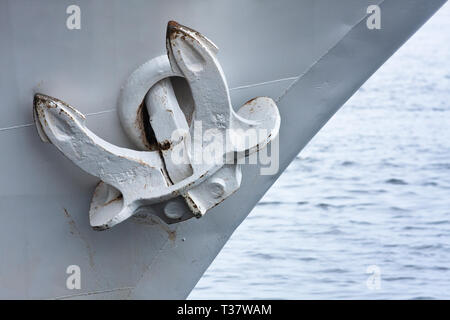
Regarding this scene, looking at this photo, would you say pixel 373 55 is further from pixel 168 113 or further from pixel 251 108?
pixel 168 113

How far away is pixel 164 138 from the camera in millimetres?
2123

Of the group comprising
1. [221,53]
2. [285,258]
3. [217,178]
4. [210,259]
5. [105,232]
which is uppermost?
[221,53]

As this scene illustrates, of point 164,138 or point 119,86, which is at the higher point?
point 119,86

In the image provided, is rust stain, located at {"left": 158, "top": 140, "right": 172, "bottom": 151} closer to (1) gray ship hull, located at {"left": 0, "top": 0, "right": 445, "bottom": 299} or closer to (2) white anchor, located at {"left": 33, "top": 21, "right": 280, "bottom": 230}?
(2) white anchor, located at {"left": 33, "top": 21, "right": 280, "bottom": 230}

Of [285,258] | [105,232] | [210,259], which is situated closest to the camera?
[105,232]

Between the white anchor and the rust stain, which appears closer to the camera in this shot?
the white anchor

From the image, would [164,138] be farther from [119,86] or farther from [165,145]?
[119,86]

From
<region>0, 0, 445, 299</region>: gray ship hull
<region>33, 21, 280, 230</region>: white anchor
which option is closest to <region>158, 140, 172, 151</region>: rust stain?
<region>33, 21, 280, 230</region>: white anchor

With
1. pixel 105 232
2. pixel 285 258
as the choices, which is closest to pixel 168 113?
pixel 105 232

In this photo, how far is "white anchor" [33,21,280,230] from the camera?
197 cm

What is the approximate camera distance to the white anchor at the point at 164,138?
1.97 meters

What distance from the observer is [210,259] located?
8.23 ft

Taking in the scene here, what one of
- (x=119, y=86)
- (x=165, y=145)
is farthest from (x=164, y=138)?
(x=119, y=86)

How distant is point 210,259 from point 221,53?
707 mm
